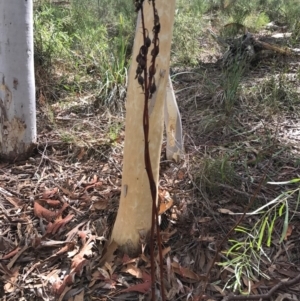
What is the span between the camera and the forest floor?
1.79 meters

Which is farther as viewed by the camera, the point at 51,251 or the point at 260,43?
the point at 260,43

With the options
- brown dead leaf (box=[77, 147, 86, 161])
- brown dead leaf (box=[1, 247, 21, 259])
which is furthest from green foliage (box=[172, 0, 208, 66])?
brown dead leaf (box=[1, 247, 21, 259])

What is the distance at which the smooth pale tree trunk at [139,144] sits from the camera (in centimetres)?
172

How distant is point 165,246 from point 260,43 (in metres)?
3.03

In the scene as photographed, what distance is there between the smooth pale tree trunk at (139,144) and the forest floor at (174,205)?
0.13 metres

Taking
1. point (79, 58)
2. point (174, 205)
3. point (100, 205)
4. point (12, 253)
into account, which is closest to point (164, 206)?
point (174, 205)

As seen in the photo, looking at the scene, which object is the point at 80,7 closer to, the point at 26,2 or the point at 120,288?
the point at 26,2

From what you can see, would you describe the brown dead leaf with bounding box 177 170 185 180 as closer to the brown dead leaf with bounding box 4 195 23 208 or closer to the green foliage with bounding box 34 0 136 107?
the brown dead leaf with bounding box 4 195 23 208

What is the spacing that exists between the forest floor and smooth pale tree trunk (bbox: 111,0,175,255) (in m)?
0.13

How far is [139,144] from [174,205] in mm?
526

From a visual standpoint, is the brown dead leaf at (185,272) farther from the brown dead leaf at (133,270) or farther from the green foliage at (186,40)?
the green foliage at (186,40)

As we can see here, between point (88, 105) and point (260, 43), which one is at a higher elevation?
point (260, 43)

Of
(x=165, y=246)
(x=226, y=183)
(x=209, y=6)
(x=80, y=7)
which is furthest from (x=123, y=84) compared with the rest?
(x=209, y=6)

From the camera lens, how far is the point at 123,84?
11.3 feet
